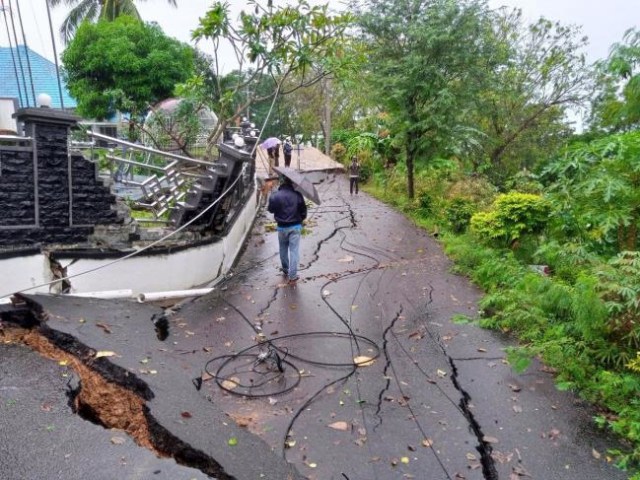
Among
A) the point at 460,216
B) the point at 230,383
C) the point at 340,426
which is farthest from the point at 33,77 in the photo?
the point at 340,426

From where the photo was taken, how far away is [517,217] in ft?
29.7

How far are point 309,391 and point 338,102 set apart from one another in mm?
31491

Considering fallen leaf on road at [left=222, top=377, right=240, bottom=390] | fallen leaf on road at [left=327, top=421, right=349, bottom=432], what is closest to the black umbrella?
fallen leaf on road at [left=222, top=377, right=240, bottom=390]

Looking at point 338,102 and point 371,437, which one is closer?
point 371,437

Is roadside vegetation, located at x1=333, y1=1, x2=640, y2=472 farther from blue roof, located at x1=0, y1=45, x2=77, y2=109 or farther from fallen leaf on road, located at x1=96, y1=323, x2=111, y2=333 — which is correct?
blue roof, located at x1=0, y1=45, x2=77, y2=109

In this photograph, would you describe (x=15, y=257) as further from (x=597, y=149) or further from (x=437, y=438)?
(x=597, y=149)

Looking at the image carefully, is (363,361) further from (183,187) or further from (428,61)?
(428,61)

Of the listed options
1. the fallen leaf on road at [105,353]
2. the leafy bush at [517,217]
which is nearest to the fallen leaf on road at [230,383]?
the fallen leaf on road at [105,353]

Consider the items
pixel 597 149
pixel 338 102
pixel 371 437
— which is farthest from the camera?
pixel 338 102

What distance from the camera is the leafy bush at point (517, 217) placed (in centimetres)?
904

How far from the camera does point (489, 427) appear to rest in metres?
4.24

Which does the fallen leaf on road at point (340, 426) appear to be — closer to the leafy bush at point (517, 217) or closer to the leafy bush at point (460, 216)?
the leafy bush at point (517, 217)

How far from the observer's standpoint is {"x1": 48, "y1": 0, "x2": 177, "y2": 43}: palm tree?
80.5 ft

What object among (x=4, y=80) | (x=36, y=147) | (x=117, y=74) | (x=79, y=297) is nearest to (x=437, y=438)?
(x=79, y=297)
